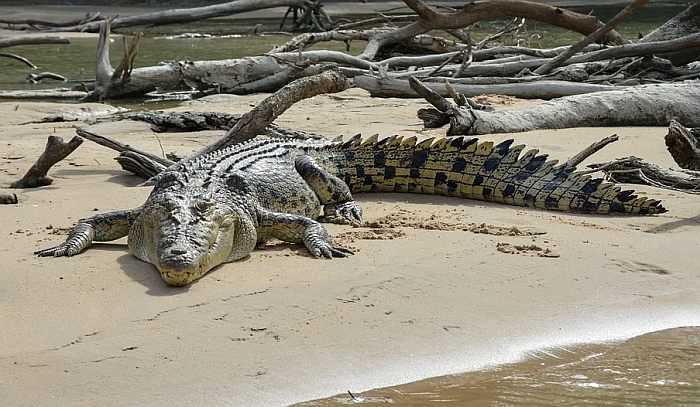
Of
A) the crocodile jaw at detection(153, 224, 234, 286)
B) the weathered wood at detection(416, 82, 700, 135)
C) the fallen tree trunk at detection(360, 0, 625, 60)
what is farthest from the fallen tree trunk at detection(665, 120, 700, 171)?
the fallen tree trunk at detection(360, 0, 625, 60)

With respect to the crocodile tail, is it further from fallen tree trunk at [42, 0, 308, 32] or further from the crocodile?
fallen tree trunk at [42, 0, 308, 32]

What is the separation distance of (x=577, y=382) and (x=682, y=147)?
2911mm

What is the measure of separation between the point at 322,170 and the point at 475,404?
2883 mm

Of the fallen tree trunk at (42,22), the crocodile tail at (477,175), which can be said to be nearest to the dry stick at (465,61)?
the crocodile tail at (477,175)

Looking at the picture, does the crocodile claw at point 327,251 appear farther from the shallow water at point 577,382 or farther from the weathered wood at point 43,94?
the weathered wood at point 43,94

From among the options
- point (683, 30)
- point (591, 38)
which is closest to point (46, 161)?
point (591, 38)

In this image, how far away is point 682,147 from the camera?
6.26m

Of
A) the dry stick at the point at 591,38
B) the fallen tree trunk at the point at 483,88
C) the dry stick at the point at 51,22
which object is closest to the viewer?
the dry stick at the point at 591,38

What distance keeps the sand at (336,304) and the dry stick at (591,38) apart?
398 centimetres

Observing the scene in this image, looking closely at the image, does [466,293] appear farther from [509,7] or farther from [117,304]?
[509,7]

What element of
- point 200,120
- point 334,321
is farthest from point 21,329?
point 200,120

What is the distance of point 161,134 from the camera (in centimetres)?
870

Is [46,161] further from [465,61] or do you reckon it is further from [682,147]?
[465,61]

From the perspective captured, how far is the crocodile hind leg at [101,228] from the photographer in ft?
16.9
